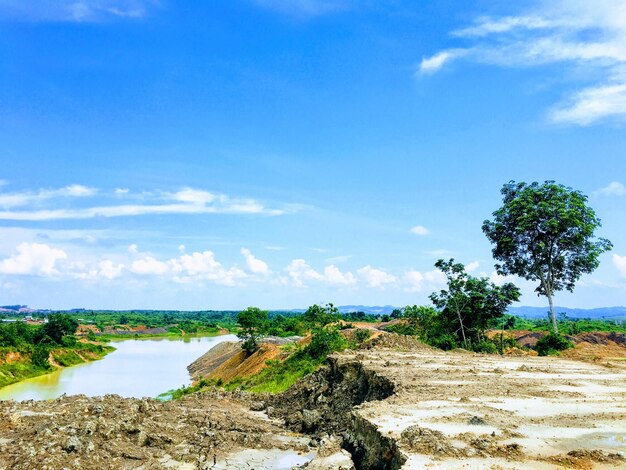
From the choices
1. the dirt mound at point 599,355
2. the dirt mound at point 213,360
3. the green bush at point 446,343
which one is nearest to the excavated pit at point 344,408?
the dirt mound at point 599,355

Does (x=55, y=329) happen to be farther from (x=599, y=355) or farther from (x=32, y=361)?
(x=599, y=355)

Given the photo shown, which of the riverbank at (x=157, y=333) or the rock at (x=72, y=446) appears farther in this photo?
the riverbank at (x=157, y=333)

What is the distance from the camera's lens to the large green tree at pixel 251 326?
4784cm

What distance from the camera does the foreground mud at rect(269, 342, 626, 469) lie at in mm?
10070

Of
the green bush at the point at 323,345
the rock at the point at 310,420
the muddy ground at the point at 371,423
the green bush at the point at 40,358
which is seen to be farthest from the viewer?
the green bush at the point at 40,358

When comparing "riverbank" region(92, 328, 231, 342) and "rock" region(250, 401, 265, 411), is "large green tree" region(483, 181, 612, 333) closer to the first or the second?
"rock" region(250, 401, 265, 411)

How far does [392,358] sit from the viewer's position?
24859 millimetres

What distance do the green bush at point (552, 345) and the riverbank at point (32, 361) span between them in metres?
47.7

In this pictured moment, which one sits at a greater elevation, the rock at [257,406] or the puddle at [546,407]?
the puddle at [546,407]

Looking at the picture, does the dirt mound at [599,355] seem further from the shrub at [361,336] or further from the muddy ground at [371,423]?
the shrub at [361,336]

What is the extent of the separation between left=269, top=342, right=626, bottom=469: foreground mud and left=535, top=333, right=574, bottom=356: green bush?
23.9ft

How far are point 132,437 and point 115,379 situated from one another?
115 ft

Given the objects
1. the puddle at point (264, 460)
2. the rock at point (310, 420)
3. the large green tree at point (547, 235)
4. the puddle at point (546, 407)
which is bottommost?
the puddle at point (264, 460)

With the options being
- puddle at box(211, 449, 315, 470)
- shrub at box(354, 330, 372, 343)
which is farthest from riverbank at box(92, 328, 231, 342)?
puddle at box(211, 449, 315, 470)
